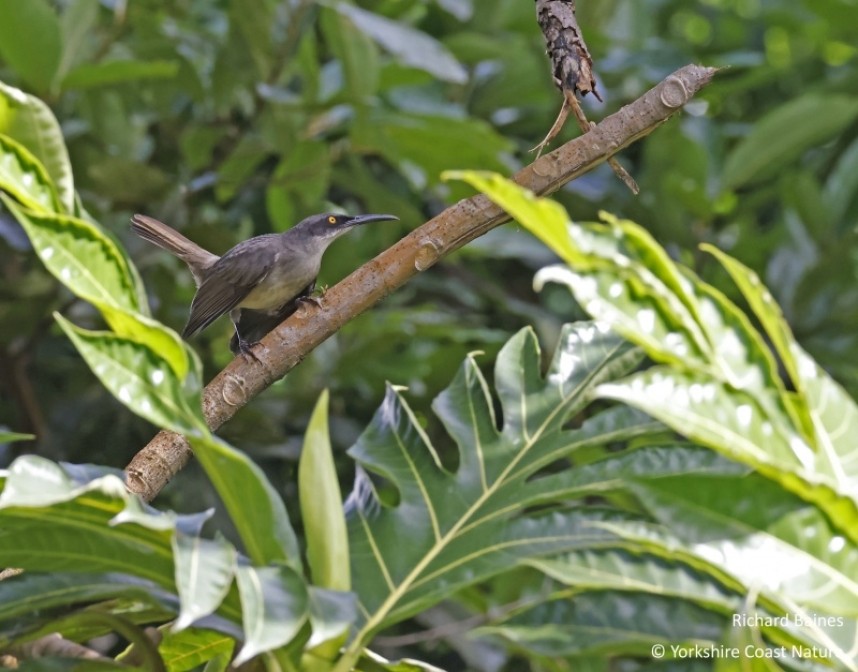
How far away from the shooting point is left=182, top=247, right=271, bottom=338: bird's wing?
3564 millimetres

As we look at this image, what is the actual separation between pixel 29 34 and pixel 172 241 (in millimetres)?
755

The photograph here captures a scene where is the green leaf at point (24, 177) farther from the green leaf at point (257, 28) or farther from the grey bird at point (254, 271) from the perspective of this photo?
the green leaf at point (257, 28)

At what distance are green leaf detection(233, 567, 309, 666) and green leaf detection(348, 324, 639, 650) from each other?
0.15 metres

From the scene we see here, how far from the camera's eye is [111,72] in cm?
372

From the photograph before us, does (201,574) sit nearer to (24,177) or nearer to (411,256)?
(24,177)

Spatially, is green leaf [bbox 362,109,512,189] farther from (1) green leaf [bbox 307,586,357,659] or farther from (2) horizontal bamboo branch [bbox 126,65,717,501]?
(1) green leaf [bbox 307,586,357,659]

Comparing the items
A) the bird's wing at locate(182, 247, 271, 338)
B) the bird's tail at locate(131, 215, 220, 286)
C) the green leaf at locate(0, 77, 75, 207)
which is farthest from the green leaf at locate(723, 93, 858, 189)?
Answer: the green leaf at locate(0, 77, 75, 207)

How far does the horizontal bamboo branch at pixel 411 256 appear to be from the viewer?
1.93 m

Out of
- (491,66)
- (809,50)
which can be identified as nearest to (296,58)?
(491,66)

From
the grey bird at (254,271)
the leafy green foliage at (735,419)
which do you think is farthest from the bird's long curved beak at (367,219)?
the leafy green foliage at (735,419)

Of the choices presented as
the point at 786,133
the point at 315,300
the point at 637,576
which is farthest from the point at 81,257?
the point at 786,133

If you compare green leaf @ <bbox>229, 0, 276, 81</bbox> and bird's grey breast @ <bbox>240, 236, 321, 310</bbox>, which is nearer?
bird's grey breast @ <bbox>240, 236, 321, 310</bbox>

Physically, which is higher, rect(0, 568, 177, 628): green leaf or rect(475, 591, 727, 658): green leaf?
rect(475, 591, 727, 658): green leaf

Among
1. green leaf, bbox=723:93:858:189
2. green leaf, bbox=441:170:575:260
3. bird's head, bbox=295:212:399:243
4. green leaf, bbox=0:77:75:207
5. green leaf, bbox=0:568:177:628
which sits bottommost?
green leaf, bbox=0:568:177:628
